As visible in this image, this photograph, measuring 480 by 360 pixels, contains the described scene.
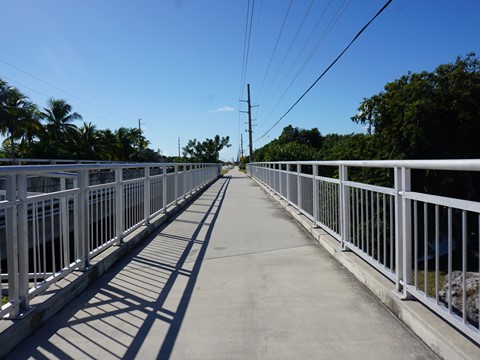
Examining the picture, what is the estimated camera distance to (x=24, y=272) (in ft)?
10.9

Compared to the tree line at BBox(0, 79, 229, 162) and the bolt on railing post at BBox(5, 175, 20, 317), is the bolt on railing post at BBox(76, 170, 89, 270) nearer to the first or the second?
the bolt on railing post at BBox(5, 175, 20, 317)

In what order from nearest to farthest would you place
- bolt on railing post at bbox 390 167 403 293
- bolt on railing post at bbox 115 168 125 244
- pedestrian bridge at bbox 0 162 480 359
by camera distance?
pedestrian bridge at bbox 0 162 480 359, bolt on railing post at bbox 390 167 403 293, bolt on railing post at bbox 115 168 125 244

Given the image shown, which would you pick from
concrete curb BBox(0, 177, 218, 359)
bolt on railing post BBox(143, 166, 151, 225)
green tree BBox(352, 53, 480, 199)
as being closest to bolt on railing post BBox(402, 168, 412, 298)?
concrete curb BBox(0, 177, 218, 359)

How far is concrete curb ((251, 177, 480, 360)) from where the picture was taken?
8.56 feet

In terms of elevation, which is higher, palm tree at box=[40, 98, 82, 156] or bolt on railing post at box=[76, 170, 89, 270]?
palm tree at box=[40, 98, 82, 156]

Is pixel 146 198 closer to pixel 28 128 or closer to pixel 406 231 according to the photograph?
pixel 406 231

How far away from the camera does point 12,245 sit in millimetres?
3201

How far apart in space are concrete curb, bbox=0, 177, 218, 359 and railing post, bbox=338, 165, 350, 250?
3.13 metres

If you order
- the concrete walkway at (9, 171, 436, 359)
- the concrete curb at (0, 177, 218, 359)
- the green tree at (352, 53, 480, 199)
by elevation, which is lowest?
the concrete walkway at (9, 171, 436, 359)

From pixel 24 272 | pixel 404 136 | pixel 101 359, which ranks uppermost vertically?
pixel 404 136

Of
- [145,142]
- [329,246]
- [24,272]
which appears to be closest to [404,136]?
[329,246]

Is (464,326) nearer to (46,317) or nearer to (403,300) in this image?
(403,300)

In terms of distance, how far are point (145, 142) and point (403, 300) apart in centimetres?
7083

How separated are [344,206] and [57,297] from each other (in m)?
3.57
